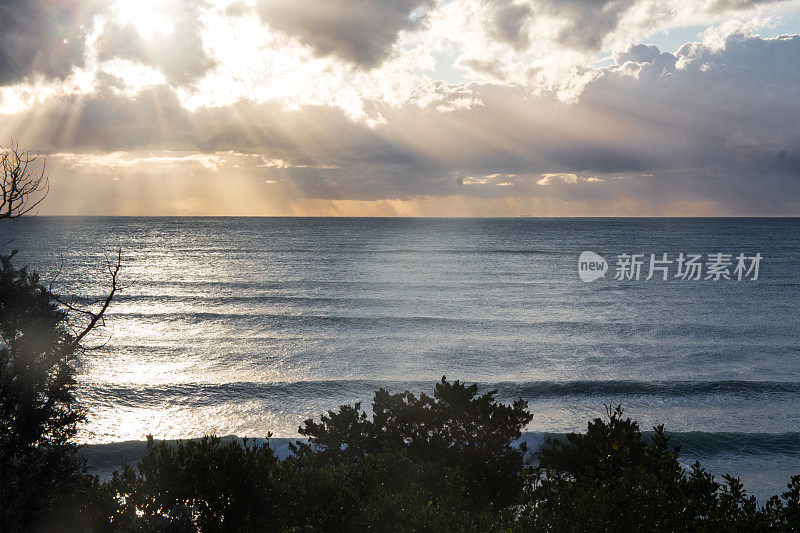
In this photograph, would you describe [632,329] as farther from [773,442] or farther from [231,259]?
[231,259]

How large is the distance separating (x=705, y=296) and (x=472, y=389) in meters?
39.7

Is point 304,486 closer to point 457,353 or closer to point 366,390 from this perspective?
point 366,390

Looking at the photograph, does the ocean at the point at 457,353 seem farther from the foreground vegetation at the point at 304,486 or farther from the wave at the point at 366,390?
the foreground vegetation at the point at 304,486

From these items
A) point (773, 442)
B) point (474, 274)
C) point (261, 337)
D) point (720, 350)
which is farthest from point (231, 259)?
point (773, 442)

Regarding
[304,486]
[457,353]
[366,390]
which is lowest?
[366,390]

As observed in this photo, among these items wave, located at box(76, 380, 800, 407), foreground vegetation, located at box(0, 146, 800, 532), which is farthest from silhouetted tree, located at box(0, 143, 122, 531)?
wave, located at box(76, 380, 800, 407)

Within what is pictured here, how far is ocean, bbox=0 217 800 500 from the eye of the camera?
16531 millimetres

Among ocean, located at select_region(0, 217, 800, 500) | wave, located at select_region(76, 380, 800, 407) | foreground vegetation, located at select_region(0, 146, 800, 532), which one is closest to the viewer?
foreground vegetation, located at select_region(0, 146, 800, 532)

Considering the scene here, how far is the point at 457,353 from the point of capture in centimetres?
2488

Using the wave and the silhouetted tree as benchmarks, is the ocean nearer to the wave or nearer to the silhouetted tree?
the wave

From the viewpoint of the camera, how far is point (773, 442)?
14789 mm

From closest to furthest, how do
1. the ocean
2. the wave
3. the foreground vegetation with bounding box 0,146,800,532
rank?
1. the foreground vegetation with bounding box 0,146,800,532
2. the ocean
3. the wave

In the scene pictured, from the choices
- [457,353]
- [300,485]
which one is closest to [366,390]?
[457,353]

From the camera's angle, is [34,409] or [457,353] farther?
[457,353]
